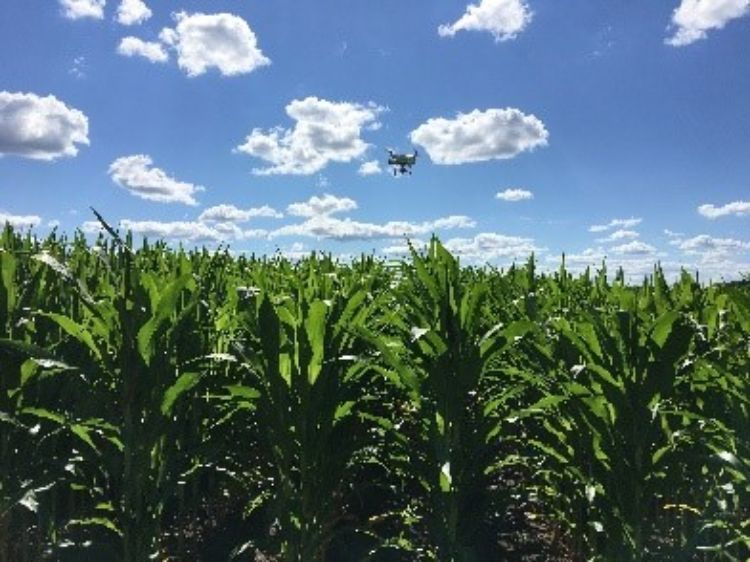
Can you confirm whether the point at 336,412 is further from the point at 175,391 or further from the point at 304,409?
the point at 175,391

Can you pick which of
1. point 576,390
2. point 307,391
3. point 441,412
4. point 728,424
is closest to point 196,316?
point 307,391

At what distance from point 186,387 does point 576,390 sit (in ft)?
5.61

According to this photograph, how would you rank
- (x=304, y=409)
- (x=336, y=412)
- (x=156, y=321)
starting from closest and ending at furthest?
(x=156, y=321) < (x=304, y=409) < (x=336, y=412)

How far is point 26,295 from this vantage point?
4.13 metres

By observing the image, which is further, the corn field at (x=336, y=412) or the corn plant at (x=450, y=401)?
the corn plant at (x=450, y=401)

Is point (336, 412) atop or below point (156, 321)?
below

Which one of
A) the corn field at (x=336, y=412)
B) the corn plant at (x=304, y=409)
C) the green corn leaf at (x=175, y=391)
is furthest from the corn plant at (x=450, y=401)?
the green corn leaf at (x=175, y=391)

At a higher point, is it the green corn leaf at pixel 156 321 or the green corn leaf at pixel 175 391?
the green corn leaf at pixel 156 321

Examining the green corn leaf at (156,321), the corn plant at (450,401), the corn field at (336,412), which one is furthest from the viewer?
the corn plant at (450,401)

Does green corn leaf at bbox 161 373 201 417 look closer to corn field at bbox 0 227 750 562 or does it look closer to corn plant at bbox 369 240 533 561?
corn field at bbox 0 227 750 562

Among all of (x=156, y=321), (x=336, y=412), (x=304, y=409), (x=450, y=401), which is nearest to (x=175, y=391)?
(x=156, y=321)

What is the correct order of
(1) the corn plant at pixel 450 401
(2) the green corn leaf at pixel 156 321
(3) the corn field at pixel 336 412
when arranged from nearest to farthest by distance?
(2) the green corn leaf at pixel 156 321 < (3) the corn field at pixel 336 412 < (1) the corn plant at pixel 450 401

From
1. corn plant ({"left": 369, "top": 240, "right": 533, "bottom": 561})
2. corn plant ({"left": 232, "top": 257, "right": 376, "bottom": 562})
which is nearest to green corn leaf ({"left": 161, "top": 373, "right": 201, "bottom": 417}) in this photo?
corn plant ({"left": 232, "top": 257, "right": 376, "bottom": 562})

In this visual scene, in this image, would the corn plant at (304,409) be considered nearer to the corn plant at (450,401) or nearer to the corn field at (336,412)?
the corn field at (336,412)
